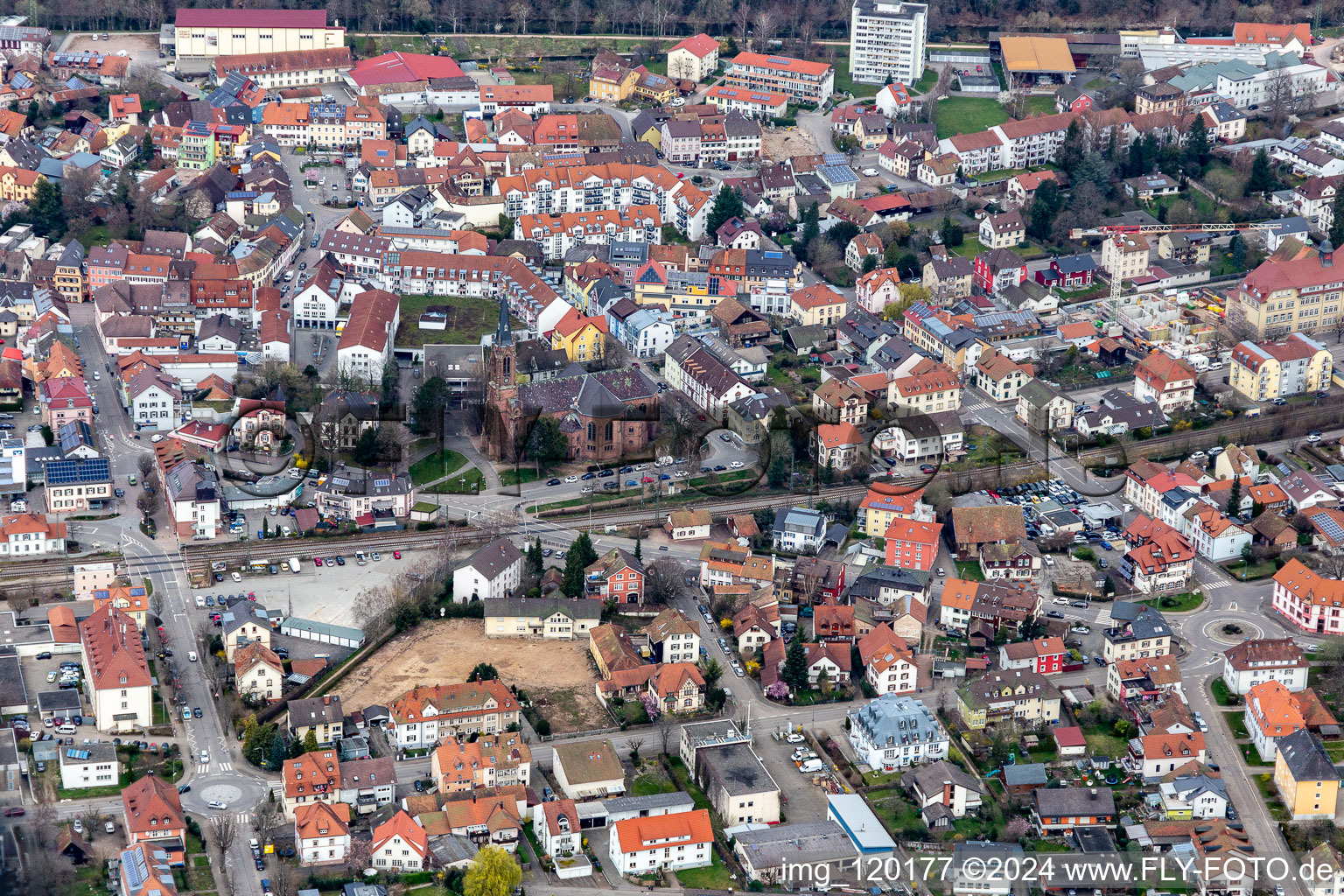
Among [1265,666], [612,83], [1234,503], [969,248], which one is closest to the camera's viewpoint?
[1265,666]

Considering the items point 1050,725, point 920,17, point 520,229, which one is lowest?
point 1050,725

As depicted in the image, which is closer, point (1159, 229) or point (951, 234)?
point (951, 234)

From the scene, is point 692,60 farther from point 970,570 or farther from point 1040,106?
point 970,570

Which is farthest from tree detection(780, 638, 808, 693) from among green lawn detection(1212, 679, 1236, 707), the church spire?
the church spire

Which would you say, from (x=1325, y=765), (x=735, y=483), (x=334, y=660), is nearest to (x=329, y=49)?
(x=735, y=483)

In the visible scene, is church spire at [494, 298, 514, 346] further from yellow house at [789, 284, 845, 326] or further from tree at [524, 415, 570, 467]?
yellow house at [789, 284, 845, 326]

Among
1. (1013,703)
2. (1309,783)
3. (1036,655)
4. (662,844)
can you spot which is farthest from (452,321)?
(1309,783)

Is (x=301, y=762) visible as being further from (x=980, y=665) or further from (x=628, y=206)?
(x=628, y=206)
